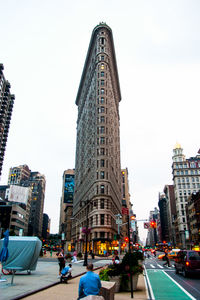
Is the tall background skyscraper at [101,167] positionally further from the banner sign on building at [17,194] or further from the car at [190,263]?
the car at [190,263]

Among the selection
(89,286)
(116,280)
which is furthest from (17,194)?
(89,286)

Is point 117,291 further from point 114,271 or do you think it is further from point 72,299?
point 72,299

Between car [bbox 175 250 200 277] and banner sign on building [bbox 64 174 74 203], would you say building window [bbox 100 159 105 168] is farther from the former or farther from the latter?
banner sign on building [bbox 64 174 74 203]

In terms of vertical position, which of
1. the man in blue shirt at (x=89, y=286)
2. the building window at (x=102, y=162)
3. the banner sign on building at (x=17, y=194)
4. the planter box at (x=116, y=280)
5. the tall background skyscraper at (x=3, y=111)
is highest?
the tall background skyscraper at (x=3, y=111)

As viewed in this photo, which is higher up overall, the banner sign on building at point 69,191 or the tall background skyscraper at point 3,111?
the tall background skyscraper at point 3,111

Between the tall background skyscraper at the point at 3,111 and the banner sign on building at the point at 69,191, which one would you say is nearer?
the tall background skyscraper at the point at 3,111

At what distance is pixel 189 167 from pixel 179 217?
29007 mm

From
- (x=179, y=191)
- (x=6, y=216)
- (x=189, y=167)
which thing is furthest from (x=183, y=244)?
(x=6, y=216)

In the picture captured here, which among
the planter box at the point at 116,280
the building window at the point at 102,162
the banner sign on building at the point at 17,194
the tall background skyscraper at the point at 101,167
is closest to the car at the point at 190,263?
the planter box at the point at 116,280

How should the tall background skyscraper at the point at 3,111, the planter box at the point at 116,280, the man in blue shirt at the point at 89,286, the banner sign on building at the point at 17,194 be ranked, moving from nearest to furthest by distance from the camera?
the man in blue shirt at the point at 89,286 → the planter box at the point at 116,280 → the banner sign on building at the point at 17,194 → the tall background skyscraper at the point at 3,111

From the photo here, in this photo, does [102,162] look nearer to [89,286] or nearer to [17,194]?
[17,194]

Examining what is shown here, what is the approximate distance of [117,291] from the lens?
11797 mm

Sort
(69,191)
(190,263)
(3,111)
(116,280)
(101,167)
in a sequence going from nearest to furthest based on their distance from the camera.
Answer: (116,280), (190,263), (101,167), (3,111), (69,191)

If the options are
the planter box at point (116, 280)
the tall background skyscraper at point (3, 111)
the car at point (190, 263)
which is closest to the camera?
the planter box at point (116, 280)
